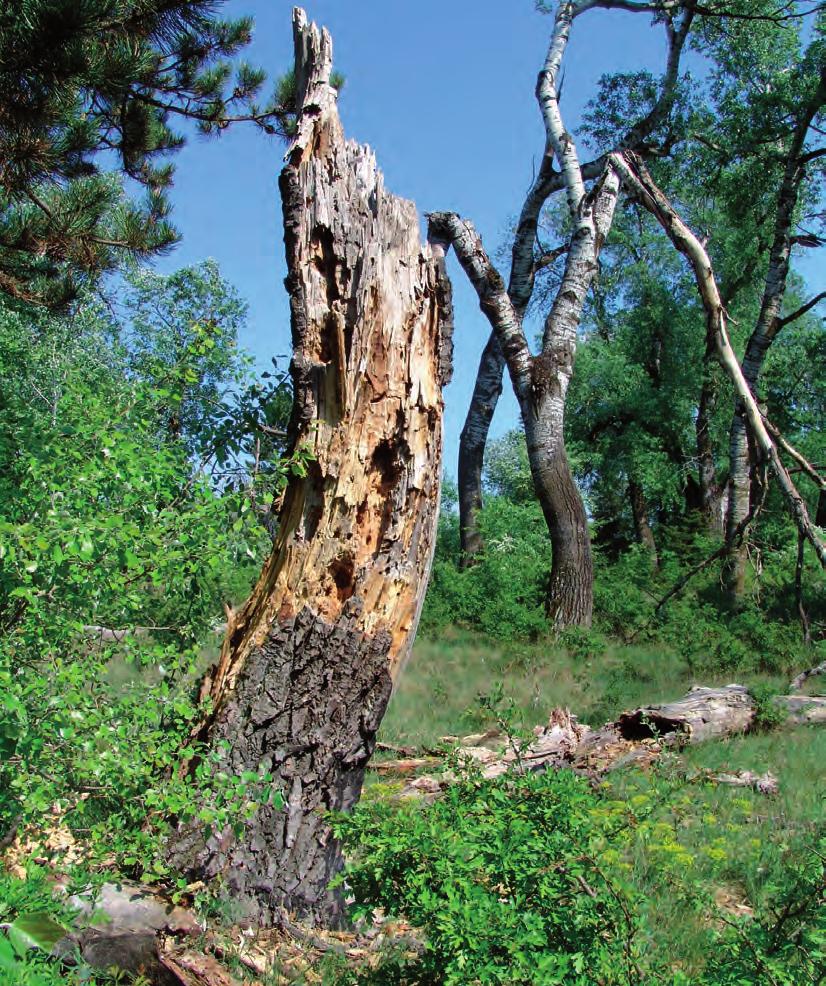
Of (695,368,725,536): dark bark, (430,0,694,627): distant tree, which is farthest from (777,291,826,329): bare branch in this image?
(695,368,725,536): dark bark

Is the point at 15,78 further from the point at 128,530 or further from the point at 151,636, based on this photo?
the point at 128,530

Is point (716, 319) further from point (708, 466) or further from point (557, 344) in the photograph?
point (708, 466)

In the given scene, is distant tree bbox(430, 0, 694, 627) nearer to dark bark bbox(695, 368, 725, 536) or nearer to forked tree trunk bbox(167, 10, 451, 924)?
forked tree trunk bbox(167, 10, 451, 924)

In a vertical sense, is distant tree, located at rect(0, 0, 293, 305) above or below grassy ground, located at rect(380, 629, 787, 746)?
above

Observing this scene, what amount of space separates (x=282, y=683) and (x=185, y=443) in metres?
1.31

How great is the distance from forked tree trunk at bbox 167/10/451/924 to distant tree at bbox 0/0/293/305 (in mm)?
3728

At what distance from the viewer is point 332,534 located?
4.43 metres

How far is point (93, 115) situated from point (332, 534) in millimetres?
7936

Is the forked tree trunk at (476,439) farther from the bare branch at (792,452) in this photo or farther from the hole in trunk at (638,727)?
the bare branch at (792,452)

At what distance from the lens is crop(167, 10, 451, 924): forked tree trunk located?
13.6ft

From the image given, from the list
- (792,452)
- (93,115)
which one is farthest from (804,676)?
(93,115)

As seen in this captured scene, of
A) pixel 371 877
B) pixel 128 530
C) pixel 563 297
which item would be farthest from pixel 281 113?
pixel 371 877

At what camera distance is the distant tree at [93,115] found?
7.35 meters

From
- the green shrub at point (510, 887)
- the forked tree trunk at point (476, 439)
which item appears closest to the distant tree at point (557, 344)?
the forked tree trunk at point (476, 439)
